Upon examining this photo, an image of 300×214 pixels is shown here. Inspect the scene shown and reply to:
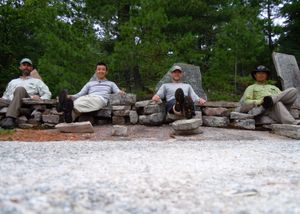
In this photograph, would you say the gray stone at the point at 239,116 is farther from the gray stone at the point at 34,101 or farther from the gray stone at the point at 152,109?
the gray stone at the point at 34,101

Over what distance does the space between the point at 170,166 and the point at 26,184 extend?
4.21 ft

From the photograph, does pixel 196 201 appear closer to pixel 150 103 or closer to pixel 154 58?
pixel 150 103

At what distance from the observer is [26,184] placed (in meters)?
2.26

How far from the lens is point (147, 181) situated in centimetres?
248

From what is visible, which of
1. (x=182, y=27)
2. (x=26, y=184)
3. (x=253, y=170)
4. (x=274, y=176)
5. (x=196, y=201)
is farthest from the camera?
(x=182, y=27)

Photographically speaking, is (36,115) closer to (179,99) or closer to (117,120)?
(117,120)

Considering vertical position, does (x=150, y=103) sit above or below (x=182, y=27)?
below

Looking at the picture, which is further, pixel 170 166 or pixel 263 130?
pixel 263 130

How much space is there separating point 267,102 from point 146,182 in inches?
185

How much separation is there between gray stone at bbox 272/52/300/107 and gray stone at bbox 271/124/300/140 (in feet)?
8.56

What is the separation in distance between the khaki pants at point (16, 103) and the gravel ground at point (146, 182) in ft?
9.94

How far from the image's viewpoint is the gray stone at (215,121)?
Result: 7.09m

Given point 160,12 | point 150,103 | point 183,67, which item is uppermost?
point 160,12

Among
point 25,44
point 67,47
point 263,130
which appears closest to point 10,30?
point 25,44
